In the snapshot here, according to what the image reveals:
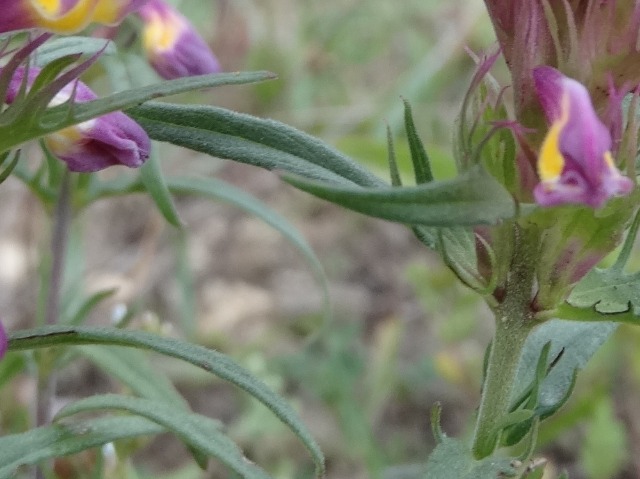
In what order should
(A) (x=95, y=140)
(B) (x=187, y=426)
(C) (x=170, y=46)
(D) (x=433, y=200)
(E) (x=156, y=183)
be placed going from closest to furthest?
(D) (x=433, y=200) < (A) (x=95, y=140) < (B) (x=187, y=426) < (E) (x=156, y=183) < (C) (x=170, y=46)

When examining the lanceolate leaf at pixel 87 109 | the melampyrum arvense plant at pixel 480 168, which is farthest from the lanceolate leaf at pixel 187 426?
the lanceolate leaf at pixel 87 109

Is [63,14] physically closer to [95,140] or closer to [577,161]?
[95,140]

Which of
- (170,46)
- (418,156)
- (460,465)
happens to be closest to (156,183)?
(170,46)

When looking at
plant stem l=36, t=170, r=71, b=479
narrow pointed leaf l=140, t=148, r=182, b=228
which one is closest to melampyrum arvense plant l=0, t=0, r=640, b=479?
narrow pointed leaf l=140, t=148, r=182, b=228

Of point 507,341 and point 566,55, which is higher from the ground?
point 566,55

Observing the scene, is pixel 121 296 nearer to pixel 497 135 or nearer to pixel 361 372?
pixel 361 372

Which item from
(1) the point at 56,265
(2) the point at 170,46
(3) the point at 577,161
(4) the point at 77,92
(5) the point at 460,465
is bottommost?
(5) the point at 460,465

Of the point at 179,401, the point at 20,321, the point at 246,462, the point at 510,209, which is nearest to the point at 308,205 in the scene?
the point at 20,321

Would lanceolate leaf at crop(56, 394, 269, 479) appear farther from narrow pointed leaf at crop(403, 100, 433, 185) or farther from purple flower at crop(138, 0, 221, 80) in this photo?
purple flower at crop(138, 0, 221, 80)
